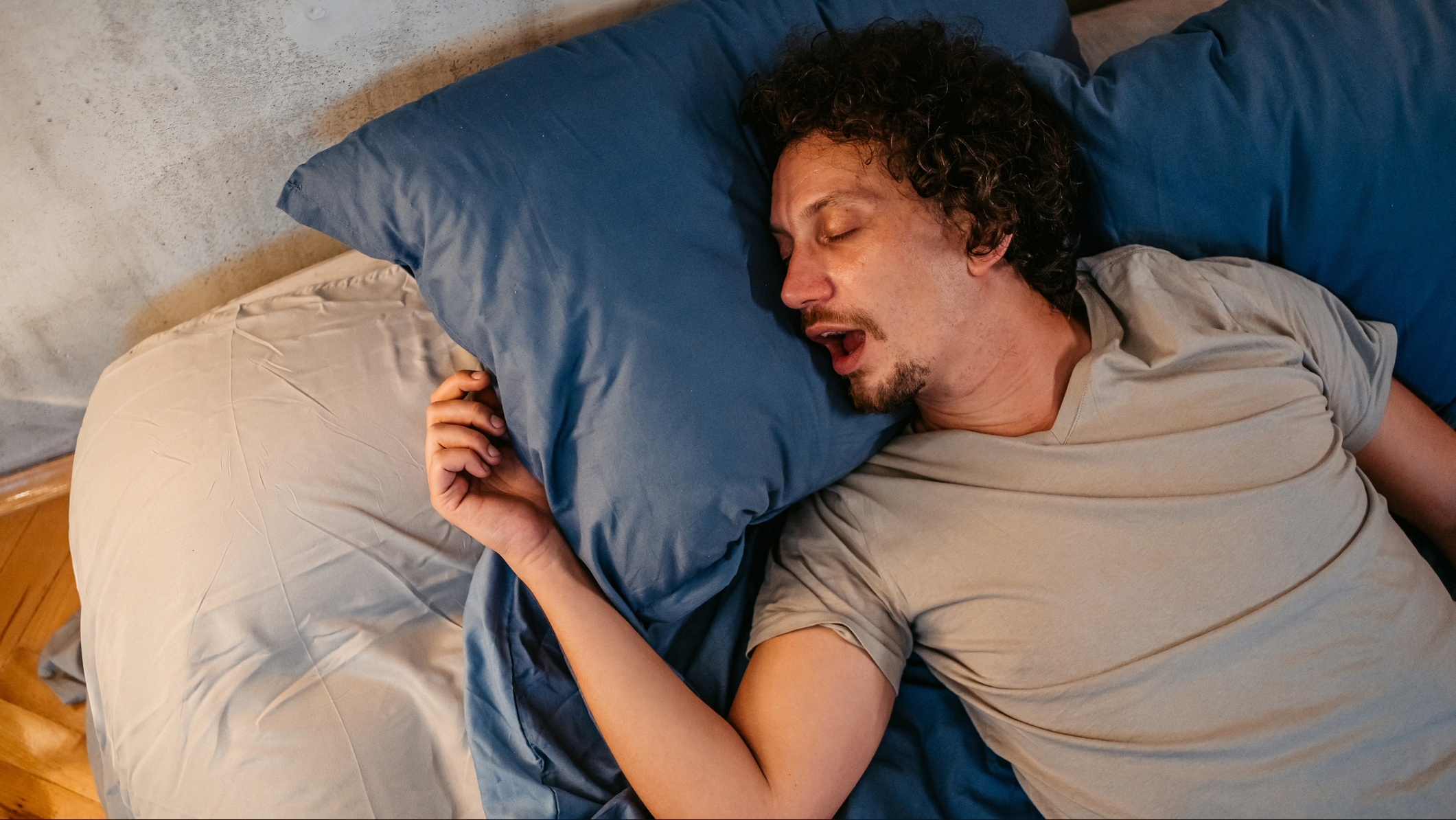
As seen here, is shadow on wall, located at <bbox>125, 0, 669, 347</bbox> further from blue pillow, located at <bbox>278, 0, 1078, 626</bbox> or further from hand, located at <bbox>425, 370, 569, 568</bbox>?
hand, located at <bbox>425, 370, 569, 568</bbox>

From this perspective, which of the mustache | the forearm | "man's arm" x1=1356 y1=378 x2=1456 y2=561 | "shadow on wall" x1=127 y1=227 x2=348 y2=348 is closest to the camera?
the forearm

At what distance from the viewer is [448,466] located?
0.98 meters

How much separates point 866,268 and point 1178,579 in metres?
0.51

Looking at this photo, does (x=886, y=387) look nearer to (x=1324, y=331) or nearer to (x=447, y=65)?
(x=1324, y=331)

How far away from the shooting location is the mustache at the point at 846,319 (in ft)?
3.38

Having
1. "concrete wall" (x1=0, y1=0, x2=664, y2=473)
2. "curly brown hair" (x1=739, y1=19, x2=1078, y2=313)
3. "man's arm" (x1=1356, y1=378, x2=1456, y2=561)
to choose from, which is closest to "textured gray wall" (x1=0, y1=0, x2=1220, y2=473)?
"concrete wall" (x1=0, y1=0, x2=664, y2=473)

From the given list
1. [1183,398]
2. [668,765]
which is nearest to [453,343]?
[668,765]

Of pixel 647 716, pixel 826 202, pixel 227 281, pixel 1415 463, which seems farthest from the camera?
pixel 227 281

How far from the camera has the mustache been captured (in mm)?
1030

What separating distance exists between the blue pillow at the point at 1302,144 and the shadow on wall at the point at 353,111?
0.70 metres

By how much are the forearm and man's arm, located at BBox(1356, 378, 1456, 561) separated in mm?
951

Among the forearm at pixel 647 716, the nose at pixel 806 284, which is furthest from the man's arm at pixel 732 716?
the nose at pixel 806 284

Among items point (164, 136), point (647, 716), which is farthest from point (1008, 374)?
point (164, 136)

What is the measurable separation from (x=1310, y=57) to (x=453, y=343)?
121 centimetres
